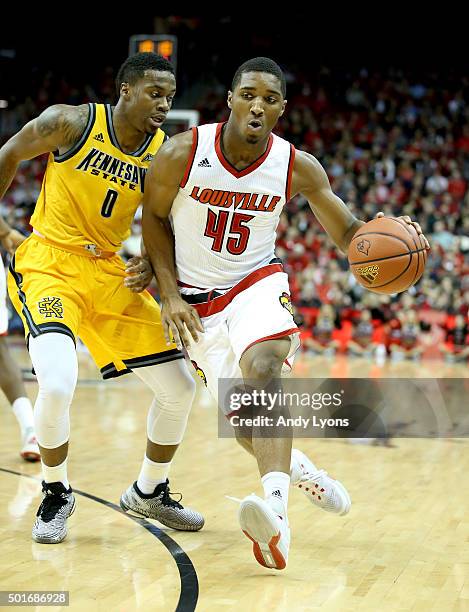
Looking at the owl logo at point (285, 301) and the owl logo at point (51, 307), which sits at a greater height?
the owl logo at point (285, 301)

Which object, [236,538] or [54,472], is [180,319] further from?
[236,538]

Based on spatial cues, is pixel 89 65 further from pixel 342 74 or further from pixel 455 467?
pixel 455 467

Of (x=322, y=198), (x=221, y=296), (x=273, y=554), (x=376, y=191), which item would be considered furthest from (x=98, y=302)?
(x=376, y=191)

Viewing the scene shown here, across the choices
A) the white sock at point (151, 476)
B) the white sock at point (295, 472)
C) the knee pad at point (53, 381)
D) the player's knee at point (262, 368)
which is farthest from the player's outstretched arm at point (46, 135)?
the white sock at point (295, 472)

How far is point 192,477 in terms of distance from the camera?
5.30 m

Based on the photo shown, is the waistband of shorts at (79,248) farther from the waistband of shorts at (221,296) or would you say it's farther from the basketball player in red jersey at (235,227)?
the waistband of shorts at (221,296)

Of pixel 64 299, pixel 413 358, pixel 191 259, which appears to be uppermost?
pixel 191 259

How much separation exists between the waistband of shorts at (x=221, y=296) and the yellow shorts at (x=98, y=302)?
305 mm

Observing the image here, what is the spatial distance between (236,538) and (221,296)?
3.75ft

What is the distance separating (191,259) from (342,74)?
→ 18.1m

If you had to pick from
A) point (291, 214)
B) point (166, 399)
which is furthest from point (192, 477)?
point (291, 214)

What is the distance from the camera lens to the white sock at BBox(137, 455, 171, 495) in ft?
14.1

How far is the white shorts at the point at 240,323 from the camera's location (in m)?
3.72

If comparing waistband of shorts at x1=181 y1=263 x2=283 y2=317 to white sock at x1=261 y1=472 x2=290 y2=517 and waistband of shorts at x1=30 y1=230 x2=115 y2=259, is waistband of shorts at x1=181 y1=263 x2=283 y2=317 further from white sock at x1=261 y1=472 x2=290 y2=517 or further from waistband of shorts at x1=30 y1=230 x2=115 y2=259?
white sock at x1=261 y1=472 x2=290 y2=517
